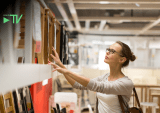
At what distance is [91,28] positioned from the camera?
7078 millimetres

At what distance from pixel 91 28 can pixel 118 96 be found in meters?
5.89

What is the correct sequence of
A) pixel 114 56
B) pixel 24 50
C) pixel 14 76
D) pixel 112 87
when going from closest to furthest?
pixel 14 76 < pixel 24 50 < pixel 112 87 < pixel 114 56

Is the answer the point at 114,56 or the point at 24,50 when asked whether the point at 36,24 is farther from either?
the point at 114,56

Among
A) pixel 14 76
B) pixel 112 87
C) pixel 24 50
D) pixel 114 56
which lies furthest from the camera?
pixel 114 56

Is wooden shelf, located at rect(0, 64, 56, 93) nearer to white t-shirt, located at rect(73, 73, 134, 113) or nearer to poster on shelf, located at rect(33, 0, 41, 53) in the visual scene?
poster on shelf, located at rect(33, 0, 41, 53)

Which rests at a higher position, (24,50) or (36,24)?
(36,24)

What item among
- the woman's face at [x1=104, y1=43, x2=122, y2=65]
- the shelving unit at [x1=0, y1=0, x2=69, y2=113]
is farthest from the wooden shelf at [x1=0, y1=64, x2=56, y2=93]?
the woman's face at [x1=104, y1=43, x2=122, y2=65]

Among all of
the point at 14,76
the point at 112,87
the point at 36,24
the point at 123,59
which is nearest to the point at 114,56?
the point at 123,59

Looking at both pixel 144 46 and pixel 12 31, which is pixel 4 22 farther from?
pixel 144 46

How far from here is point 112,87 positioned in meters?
1.24

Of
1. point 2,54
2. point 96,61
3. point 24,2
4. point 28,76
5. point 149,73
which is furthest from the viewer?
point 96,61

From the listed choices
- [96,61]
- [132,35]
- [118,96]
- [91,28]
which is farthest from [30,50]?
[132,35]

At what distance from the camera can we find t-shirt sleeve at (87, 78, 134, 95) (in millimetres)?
1170

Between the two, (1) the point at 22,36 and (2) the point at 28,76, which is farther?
(1) the point at 22,36
